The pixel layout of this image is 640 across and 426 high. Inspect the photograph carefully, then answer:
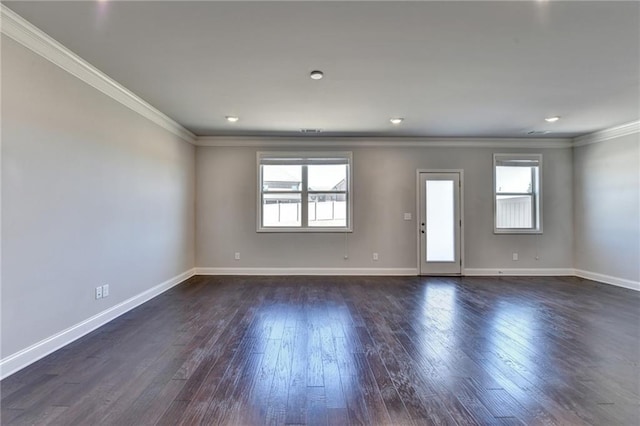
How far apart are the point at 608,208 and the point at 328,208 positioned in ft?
15.6

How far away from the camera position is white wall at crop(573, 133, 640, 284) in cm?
482

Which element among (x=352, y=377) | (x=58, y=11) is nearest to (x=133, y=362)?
(x=352, y=377)

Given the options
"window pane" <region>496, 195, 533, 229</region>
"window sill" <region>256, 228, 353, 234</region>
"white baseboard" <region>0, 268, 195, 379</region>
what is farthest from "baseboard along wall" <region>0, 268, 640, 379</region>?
"window pane" <region>496, 195, 533, 229</region>

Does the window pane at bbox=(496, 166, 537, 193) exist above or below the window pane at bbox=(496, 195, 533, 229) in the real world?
above

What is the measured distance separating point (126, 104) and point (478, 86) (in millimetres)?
4023

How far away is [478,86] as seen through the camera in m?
3.38

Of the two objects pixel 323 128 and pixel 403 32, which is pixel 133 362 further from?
pixel 323 128

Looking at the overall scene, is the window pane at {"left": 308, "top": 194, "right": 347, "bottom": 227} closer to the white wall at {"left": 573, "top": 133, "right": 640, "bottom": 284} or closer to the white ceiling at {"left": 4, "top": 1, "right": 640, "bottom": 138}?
the white ceiling at {"left": 4, "top": 1, "right": 640, "bottom": 138}

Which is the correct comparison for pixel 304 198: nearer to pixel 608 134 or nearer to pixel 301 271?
pixel 301 271

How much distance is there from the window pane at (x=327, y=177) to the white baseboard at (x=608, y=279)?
15.1 feet

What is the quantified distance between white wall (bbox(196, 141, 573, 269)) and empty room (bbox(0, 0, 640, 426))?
0.14 ft

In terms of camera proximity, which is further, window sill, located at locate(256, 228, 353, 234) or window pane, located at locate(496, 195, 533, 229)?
window pane, located at locate(496, 195, 533, 229)

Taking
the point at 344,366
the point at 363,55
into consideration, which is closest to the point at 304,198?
the point at 363,55

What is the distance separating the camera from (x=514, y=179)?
5844mm
